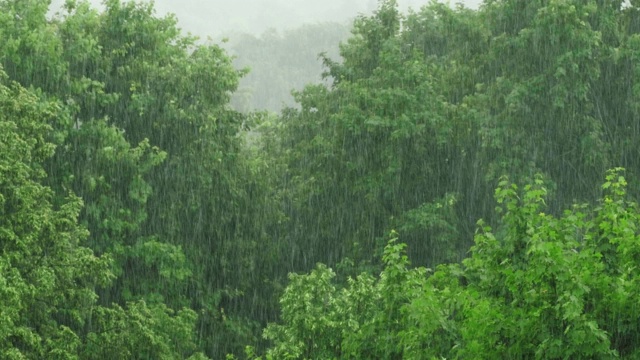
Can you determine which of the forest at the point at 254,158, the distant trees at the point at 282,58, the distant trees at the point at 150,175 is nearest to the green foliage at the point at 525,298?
the forest at the point at 254,158

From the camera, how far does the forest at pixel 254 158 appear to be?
19812 millimetres

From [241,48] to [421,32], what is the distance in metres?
107

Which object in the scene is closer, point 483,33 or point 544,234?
point 544,234

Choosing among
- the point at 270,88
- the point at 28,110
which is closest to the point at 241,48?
the point at 270,88

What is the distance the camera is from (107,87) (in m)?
25.7

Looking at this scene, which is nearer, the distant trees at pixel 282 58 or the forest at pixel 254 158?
the forest at pixel 254 158

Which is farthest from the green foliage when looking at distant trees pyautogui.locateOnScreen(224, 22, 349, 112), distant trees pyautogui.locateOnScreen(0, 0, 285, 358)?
distant trees pyautogui.locateOnScreen(224, 22, 349, 112)

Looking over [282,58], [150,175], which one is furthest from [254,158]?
[282,58]

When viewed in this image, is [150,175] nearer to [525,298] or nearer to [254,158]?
[254,158]

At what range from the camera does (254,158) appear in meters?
29.3

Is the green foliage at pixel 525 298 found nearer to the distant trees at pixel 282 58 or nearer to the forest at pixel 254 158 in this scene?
the forest at pixel 254 158

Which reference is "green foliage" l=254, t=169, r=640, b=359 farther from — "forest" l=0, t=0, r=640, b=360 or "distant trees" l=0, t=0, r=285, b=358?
"distant trees" l=0, t=0, r=285, b=358

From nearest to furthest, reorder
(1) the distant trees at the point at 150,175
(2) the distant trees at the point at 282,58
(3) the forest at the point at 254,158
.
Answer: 1. (3) the forest at the point at 254,158
2. (1) the distant trees at the point at 150,175
3. (2) the distant trees at the point at 282,58

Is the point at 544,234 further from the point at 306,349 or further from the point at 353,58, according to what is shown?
the point at 353,58
